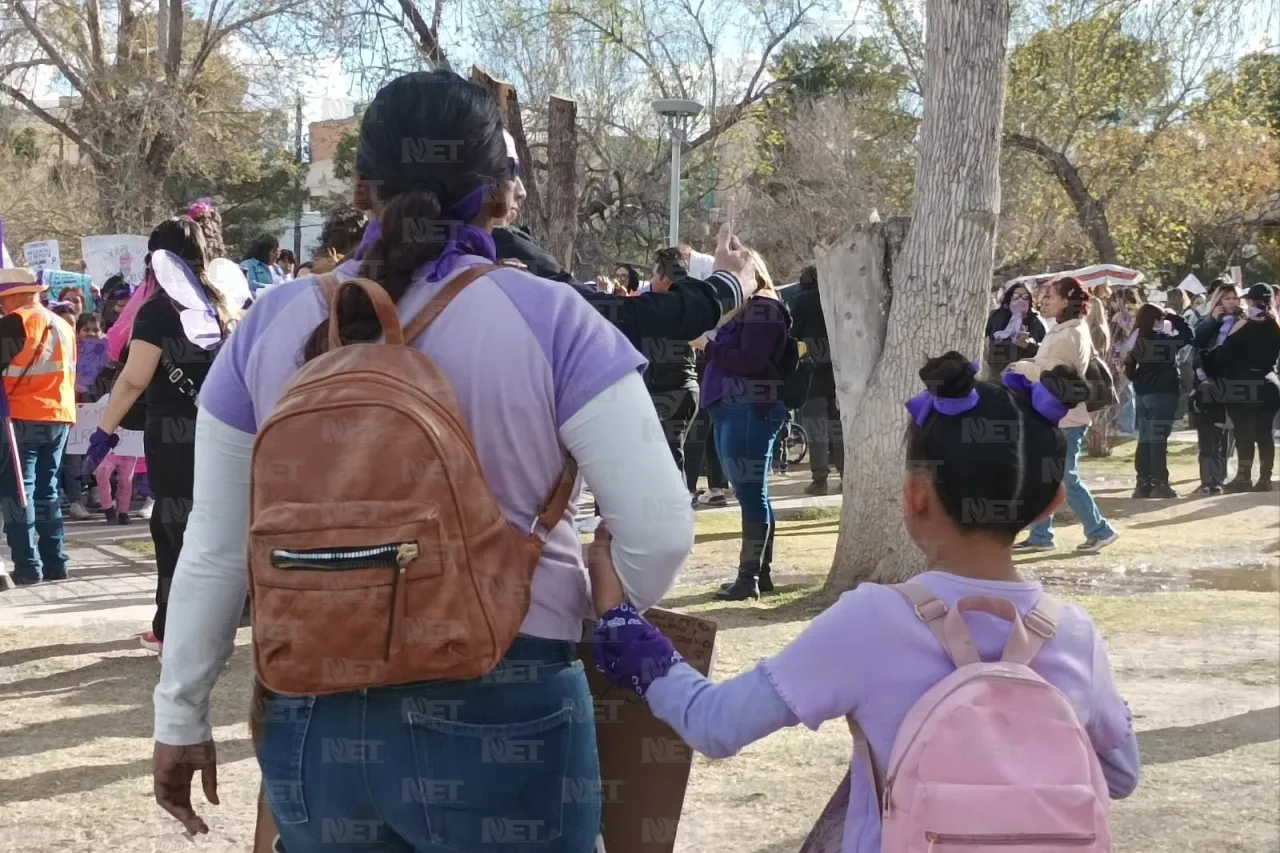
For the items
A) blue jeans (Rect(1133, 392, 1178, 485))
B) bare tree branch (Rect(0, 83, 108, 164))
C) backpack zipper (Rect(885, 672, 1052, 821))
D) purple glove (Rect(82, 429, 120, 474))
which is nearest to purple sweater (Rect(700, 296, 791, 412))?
purple glove (Rect(82, 429, 120, 474))

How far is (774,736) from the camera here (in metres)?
5.20

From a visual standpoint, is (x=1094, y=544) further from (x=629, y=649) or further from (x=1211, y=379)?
(x=629, y=649)

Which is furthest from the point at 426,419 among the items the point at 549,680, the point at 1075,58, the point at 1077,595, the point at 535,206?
the point at 1075,58

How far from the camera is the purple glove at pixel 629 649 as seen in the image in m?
2.01

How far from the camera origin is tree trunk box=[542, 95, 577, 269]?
402 inches

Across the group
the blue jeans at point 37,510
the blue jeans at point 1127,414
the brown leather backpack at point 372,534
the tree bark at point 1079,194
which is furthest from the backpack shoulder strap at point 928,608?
the tree bark at point 1079,194

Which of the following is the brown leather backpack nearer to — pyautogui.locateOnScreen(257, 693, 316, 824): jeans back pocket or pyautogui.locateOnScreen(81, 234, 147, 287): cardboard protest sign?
pyautogui.locateOnScreen(257, 693, 316, 824): jeans back pocket

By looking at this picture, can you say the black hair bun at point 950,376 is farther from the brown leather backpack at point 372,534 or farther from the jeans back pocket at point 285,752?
the jeans back pocket at point 285,752

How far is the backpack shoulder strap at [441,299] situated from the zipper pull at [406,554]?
0.28 meters

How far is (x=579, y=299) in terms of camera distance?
190cm

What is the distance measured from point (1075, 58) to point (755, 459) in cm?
2164

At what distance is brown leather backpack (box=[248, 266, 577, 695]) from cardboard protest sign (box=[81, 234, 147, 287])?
1617 centimetres

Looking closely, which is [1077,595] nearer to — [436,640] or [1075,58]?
[436,640]

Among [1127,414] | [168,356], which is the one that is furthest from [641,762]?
[1127,414]
